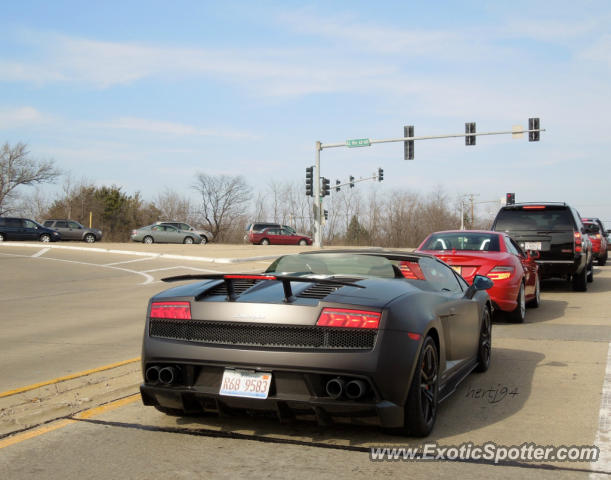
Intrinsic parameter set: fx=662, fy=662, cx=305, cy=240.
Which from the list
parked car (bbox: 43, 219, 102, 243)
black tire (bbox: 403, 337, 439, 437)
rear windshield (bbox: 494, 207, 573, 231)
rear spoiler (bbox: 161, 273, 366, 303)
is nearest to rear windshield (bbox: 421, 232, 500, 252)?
rear windshield (bbox: 494, 207, 573, 231)

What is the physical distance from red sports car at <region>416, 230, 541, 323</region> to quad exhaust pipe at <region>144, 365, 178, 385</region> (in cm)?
645

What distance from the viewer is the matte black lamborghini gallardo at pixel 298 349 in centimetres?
395

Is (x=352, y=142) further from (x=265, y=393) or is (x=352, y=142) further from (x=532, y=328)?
(x=265, y=393)

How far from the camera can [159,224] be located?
47688 millimetres

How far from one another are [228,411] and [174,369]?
1.45ft

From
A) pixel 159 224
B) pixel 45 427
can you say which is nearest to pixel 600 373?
pixel 45 427

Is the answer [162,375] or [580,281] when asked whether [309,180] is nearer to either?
[580,281]

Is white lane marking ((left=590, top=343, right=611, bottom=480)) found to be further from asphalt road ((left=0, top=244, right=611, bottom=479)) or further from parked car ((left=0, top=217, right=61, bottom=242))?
parked car ((left=0, top=217, right=61, bottom=242))

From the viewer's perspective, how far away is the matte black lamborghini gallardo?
3947 mm

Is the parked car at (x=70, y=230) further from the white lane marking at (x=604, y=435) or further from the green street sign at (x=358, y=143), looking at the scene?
the white lane marking at (x=604, y=435)

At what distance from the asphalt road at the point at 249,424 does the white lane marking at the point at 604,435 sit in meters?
0.02

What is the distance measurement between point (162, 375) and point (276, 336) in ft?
2.78

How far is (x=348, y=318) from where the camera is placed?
13.1ft

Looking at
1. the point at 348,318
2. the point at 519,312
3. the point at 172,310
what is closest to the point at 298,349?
the point at 348,318
